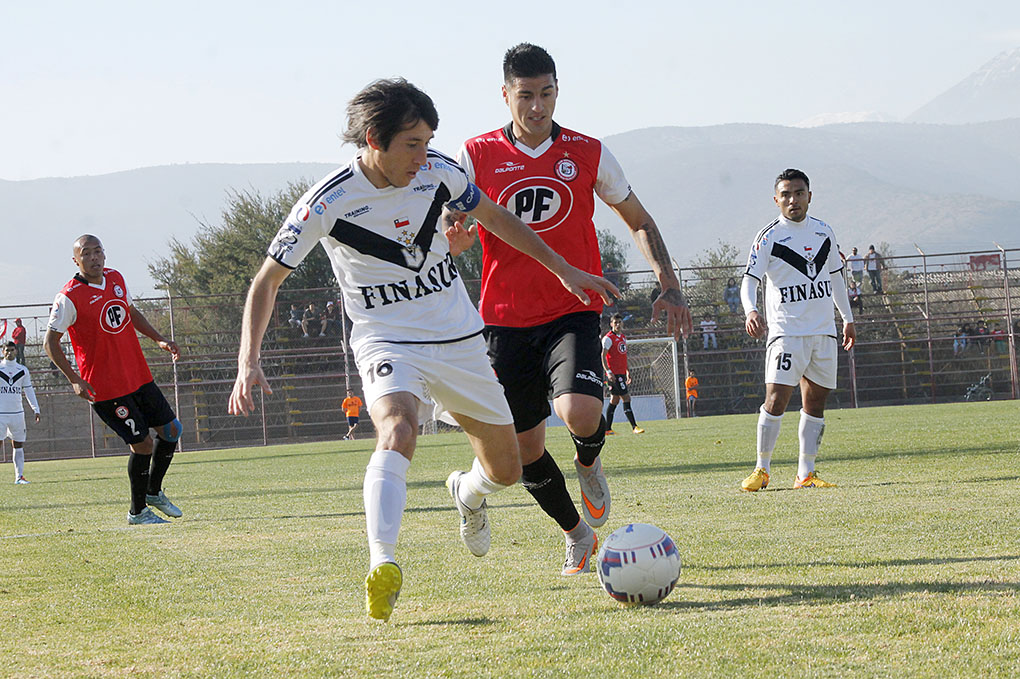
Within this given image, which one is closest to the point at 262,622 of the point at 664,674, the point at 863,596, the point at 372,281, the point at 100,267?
the point at 372,281

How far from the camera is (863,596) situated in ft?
13.3

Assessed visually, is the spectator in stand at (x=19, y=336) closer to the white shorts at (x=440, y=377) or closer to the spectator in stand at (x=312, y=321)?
the spectator in stand at (x=312, y=321)

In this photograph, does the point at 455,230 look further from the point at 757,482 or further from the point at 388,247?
the point at 757,482

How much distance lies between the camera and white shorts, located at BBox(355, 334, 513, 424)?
435 cm

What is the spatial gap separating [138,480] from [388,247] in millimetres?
5348

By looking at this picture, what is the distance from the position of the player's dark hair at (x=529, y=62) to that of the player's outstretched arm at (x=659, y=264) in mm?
738

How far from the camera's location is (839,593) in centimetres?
414

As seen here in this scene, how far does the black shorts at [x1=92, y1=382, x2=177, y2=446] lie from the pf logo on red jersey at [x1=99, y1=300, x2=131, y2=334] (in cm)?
51

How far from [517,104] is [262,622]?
2.69m

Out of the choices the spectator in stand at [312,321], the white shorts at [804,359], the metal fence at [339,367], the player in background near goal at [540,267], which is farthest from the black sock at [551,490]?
the spectator in stand at [312,321]

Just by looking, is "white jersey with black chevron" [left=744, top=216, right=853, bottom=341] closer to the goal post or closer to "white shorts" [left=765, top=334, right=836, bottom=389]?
"white shorts" [left=765, top=334, right=836, bottom=389]

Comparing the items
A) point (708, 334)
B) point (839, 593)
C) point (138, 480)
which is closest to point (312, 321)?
point (708, 334)

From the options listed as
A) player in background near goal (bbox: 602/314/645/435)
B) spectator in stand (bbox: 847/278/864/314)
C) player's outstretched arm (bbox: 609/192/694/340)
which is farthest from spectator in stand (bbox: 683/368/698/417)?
player's outstretched arm (bbox: 609/192/694/340)

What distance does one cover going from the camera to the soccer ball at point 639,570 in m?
4.21
